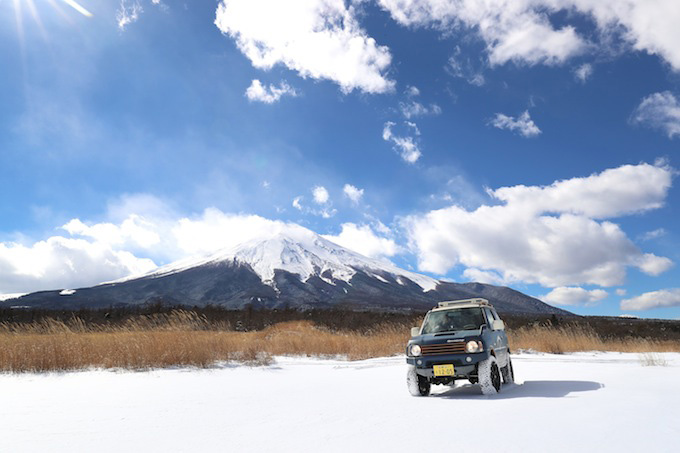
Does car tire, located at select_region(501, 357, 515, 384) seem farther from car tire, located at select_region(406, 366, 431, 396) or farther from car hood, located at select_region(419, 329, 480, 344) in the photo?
car tire, located at select_region(406, 366, 431, 396)

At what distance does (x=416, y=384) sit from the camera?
8.83 m

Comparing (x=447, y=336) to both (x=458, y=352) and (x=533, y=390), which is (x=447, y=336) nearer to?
(x=458, y=352)

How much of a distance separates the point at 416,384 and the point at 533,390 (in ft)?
7.23

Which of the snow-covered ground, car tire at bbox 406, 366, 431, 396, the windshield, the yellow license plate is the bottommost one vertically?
the snow-covered ground

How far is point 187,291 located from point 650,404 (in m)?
189

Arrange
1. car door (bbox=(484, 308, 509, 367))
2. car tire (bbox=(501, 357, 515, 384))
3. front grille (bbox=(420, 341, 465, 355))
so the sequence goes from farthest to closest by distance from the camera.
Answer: car tire (bbox=(501, 357, 515, 384)) < car door (bbox=(484, 308, 509, 367)) < front grille (bbox=(420, 341, 465, 355))

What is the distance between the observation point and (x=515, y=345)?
20.1 metres

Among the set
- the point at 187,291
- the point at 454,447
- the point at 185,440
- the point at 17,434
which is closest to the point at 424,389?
the point at 454,447

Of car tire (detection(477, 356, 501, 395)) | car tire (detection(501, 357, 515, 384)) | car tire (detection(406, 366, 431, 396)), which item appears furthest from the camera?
car tire (detection(501, 357, 515, 384))

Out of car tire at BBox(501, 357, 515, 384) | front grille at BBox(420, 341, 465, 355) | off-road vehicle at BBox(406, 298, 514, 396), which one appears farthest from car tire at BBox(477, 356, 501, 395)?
car tire at BBox(501, 357, 515, 384)

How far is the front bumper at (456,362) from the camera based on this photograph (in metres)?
8.45

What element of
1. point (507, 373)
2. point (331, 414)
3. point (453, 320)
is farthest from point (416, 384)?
point (507, 373)

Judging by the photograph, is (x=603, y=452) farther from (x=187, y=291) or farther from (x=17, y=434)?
(x=187, y=291)

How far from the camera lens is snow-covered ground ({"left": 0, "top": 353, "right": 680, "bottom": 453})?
5164 millimetres
